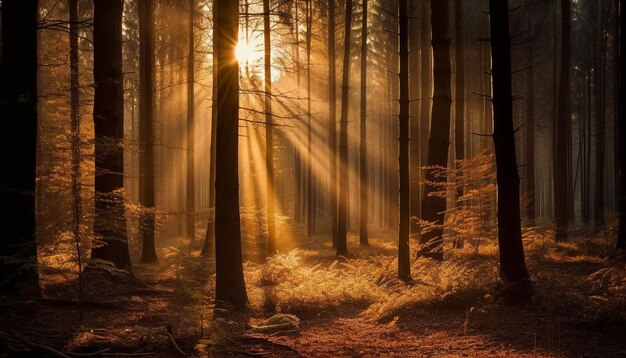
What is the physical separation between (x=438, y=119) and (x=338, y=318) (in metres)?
6.60

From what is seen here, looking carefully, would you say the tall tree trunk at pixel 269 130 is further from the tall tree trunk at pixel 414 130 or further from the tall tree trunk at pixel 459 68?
the tall tree trunk at pixel 459 68

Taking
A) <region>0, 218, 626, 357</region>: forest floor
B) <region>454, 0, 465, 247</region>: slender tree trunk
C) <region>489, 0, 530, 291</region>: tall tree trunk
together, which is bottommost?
<region>0, 218, 626, 357</region>: forest floor

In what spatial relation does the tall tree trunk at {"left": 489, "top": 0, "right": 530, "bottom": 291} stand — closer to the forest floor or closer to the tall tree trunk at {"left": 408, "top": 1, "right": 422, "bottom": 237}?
the forest floor

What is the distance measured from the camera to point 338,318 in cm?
905

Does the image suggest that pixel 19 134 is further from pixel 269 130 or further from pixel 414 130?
A: pixel 414 130

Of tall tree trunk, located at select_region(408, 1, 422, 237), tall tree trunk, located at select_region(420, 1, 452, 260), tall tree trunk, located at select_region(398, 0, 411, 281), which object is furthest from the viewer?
tall tree trunk, located at select_region(408, 1, 422, 237)

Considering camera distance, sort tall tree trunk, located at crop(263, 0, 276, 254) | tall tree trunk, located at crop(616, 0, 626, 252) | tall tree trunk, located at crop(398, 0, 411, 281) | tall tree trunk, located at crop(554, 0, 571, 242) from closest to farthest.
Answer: tall tree trunk, located at crop(398, 0, 411, 281), tall tree trunk, located at crop(616, 0, 626, 252), tall tree trunk, located at crop(263, 0, 276, 254), tall tree trunk, located at crop(554, 0, 571, 242)

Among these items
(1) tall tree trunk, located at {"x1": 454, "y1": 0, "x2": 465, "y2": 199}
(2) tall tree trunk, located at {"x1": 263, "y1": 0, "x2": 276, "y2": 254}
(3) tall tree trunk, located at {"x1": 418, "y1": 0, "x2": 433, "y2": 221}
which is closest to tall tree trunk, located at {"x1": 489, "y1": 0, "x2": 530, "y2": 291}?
(1) tall tree trunk, located at {"x1": 454, "y1": 0, "x2": 465, "y2": 199}

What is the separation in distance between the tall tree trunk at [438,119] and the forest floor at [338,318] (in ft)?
2.93

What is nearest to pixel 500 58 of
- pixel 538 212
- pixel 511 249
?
pixel 511 249

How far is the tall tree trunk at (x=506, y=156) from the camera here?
25.5 ft

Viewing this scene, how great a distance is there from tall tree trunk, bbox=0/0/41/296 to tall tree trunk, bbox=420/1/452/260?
9270 millimetres

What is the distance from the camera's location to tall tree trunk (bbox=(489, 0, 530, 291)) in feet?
25.5

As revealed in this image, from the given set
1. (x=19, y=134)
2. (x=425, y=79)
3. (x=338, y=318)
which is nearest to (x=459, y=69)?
(x=425, y=79)
